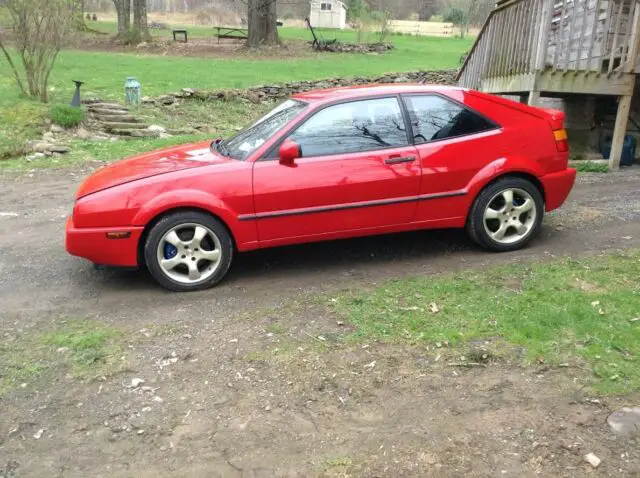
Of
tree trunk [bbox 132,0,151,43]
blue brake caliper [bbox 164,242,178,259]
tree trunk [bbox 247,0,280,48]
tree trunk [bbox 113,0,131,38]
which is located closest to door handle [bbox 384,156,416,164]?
blue brake caliper [bbox 164,242,178,259]

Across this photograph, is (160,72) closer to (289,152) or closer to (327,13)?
(289,152)

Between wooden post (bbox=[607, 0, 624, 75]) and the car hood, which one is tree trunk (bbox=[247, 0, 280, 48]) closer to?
wooden post (bbox=[607, 0, 624, 75])

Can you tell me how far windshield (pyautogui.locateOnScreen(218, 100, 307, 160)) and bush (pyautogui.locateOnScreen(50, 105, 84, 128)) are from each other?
7647 millimetres

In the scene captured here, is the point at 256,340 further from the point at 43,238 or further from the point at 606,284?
the point at 43,238

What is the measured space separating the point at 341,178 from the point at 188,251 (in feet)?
4.39

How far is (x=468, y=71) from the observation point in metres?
12.0

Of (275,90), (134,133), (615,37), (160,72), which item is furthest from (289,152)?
(160,72)

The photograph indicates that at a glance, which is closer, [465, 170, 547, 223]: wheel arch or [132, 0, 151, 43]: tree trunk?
[465, 170, 547, 223]: wheel arch

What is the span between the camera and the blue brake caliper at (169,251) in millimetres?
4488

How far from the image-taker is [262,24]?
1109 inches

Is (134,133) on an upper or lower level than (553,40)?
lower

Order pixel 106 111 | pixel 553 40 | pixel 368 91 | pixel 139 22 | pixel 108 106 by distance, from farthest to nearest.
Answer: pixel 139 22, pixel 108 106, pixel 106 111, pixel 553 40, pixel 368 91

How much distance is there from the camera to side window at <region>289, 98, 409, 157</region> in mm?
4727

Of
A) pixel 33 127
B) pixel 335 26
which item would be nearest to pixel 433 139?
pixel 33 127
